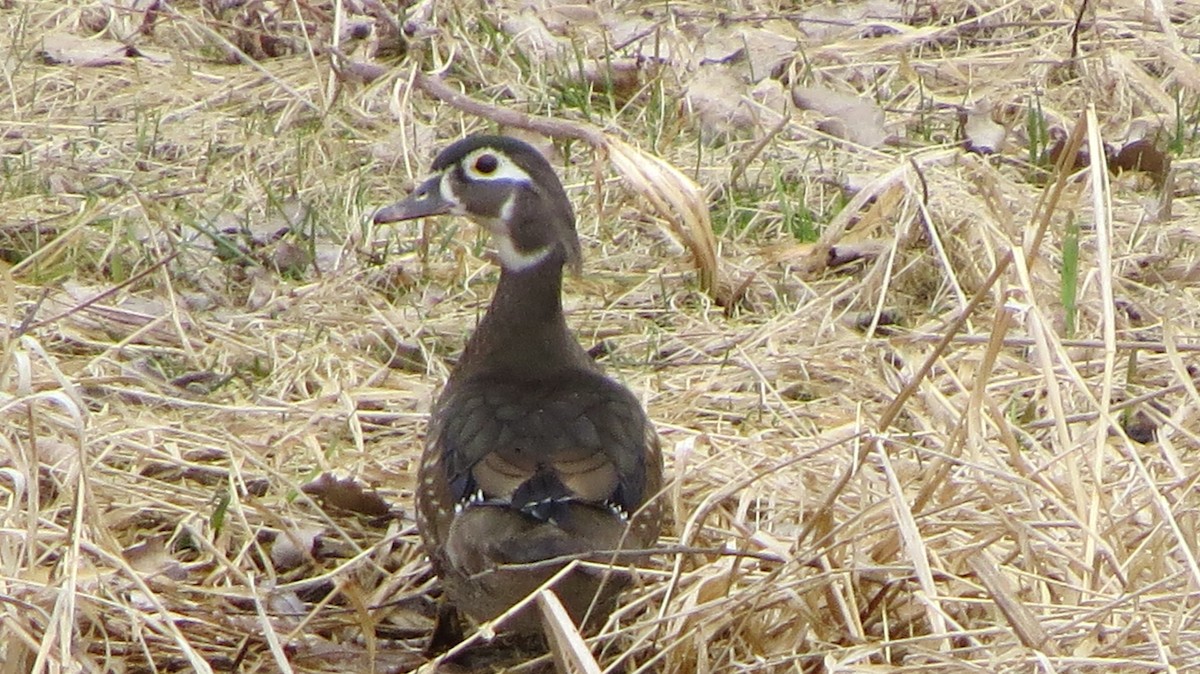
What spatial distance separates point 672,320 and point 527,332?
3.44 ft

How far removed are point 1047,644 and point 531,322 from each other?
1.61 meters

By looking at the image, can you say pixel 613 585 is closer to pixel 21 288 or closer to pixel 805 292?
pixel 805 292

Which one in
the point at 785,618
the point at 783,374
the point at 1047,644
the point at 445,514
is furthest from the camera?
the point at 783,374

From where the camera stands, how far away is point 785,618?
357cm

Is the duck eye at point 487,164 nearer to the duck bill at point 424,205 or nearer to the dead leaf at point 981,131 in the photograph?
the duck bill at point 424,205

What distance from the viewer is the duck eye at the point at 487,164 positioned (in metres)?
4.39

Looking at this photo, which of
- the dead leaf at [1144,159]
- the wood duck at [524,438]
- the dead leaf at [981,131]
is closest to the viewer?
the wood duck at [524,438]

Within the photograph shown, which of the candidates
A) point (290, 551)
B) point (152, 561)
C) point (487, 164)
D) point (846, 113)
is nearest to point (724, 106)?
point (846, 113)

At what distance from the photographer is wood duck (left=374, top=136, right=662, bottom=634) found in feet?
11.7

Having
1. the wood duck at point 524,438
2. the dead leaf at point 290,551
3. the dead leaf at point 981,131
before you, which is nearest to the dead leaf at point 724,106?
the dead leaf at point 981,131

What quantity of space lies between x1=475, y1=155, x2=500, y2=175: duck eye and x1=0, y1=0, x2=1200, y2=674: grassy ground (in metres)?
0.70

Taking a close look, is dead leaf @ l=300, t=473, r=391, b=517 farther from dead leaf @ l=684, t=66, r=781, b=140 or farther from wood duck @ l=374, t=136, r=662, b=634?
dead leaf @ l=684, t=66, r=781, b=140

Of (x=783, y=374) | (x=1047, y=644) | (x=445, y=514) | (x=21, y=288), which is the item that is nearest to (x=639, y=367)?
(x=783, y=374)

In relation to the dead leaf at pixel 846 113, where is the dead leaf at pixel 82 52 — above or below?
below
